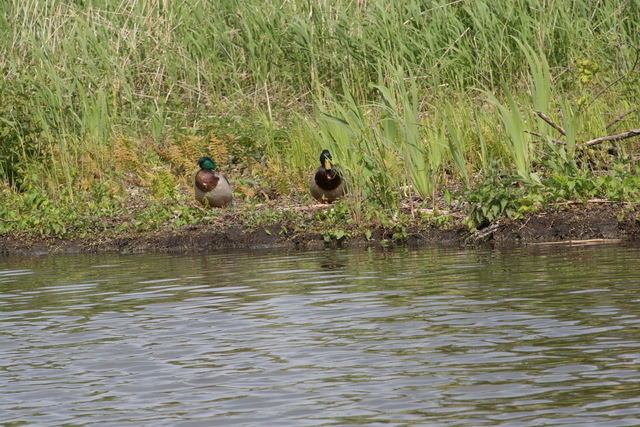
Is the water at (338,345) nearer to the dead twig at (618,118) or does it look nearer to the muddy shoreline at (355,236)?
the muddy shoreline at (355,236)

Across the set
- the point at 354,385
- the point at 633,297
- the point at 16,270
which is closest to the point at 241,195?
the point at 16,270

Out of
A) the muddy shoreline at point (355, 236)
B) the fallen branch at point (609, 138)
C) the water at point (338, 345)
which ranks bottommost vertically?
the water at point (338, 345)

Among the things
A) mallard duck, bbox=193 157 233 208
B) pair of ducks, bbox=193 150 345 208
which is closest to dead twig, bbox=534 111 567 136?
pair of ducks, bbox=193 150 345 208

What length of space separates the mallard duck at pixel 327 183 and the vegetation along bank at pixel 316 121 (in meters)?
0.19

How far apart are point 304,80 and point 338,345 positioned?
30.8ft

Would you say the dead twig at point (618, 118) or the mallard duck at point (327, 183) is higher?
the dead twig at point (618, 118)

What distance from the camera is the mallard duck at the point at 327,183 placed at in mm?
10867

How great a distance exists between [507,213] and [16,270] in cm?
463

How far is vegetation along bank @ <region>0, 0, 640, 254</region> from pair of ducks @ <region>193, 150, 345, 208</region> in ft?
0.56

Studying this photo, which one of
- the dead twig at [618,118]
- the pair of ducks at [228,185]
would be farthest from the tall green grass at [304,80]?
the pair of ducks at [228,185]

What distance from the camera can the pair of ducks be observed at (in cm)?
1089

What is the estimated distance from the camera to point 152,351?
5.09 m

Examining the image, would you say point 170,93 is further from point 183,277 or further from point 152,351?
point 152,351

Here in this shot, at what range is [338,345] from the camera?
5.00m
